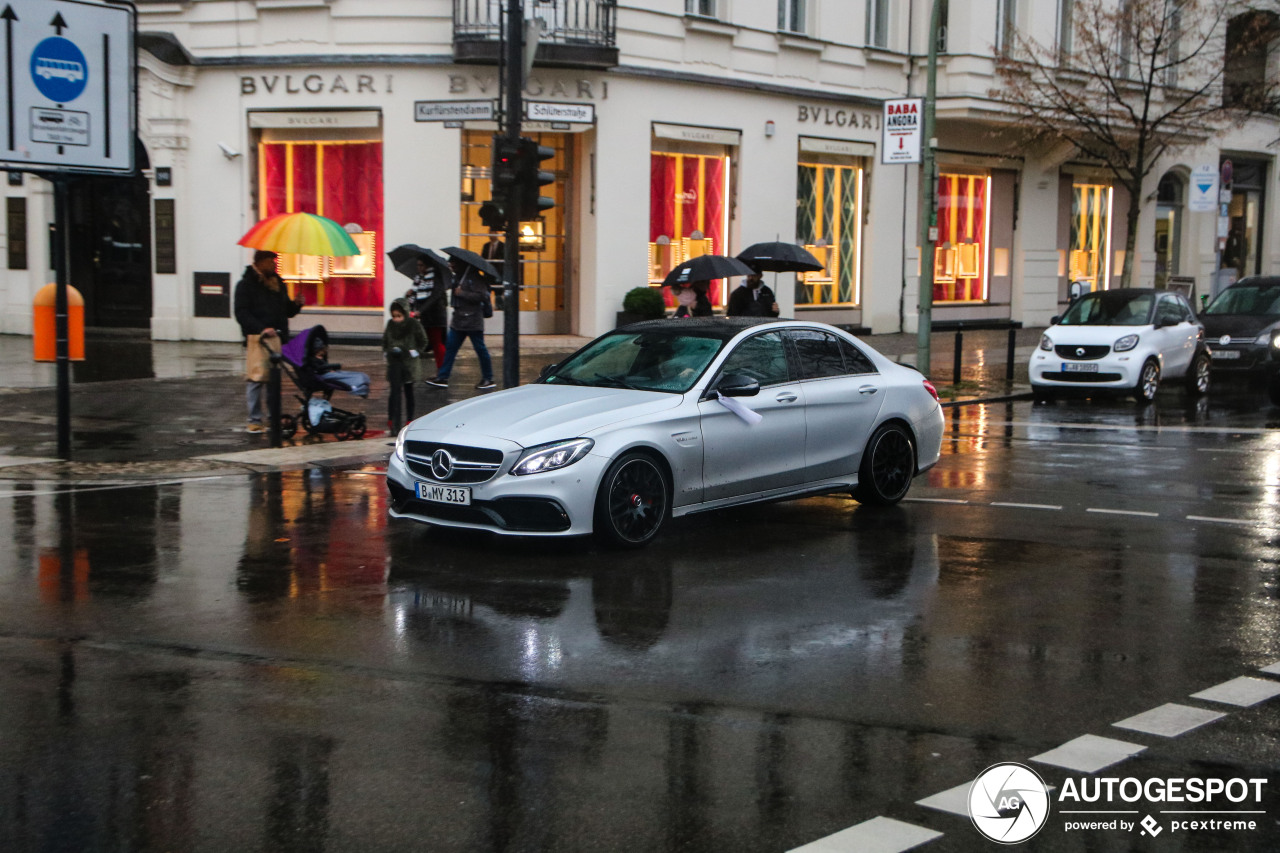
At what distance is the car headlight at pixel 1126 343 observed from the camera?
66.1 ft

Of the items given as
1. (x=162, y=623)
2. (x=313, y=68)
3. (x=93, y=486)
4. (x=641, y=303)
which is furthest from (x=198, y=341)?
(x=162, y=623)

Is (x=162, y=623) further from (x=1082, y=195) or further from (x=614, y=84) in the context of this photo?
(x=1082, y=195)

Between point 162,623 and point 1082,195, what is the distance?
105 ft

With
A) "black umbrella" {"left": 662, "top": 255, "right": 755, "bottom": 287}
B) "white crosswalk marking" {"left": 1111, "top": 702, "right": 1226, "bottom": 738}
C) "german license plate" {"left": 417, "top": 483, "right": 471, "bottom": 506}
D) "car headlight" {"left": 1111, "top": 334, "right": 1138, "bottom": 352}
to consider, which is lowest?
"white crosswalk marking" {"left": 1111, "top": 702, "right": 1226, "bottom": 738}

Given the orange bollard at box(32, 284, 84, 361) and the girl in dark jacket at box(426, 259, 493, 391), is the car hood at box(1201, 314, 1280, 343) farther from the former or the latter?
the orange bollard at box(32, 284, 84, 361)

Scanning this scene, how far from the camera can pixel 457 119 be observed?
663 inches

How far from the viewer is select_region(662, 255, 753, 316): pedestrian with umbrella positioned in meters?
17.9

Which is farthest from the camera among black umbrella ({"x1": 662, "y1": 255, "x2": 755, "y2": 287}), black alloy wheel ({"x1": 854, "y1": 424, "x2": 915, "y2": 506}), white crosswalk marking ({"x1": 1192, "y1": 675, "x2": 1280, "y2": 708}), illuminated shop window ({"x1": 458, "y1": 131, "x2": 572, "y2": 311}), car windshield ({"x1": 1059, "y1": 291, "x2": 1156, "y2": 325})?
illuminated shop window ({"x1": 458, "y1": 131, "x2": 572, "y2": 311})

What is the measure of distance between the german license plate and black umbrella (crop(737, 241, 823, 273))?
11565 millimetres

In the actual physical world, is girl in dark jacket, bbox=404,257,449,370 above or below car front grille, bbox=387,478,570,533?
above

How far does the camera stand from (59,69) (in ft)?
41.2

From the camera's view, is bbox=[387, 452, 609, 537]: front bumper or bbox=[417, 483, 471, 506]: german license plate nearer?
bbox=[387, 452, 609, 537]: front bumper

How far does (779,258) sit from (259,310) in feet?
26.1

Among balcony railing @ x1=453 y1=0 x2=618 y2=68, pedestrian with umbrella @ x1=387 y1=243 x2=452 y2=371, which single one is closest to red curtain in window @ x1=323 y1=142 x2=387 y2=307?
balcony railing @ x1=453 y1=0 x2=618 y2=68
